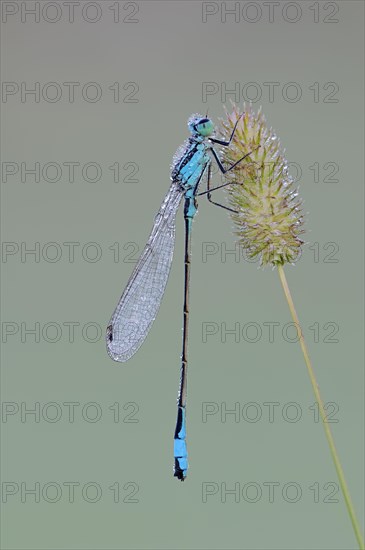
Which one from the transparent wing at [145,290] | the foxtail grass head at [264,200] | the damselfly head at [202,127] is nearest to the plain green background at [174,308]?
the transparent wing at [145,290]

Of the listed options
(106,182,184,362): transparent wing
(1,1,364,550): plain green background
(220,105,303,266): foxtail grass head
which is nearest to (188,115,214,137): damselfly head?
(106,182,184,362): transparent wing

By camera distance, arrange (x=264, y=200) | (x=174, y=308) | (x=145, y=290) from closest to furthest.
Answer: (x=264, y=200) < (x=145, y=290) < (x=174, y=308)

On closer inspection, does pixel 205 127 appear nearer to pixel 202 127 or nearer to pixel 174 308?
pixel 202 127

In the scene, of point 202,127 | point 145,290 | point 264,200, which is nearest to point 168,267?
point 145,290

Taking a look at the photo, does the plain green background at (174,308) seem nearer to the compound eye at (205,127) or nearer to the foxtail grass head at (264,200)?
the compound eye at (205,127)

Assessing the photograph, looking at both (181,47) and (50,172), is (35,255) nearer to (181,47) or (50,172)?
(50,172)

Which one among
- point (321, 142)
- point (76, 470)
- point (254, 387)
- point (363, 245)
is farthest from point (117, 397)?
point (321, 142)
